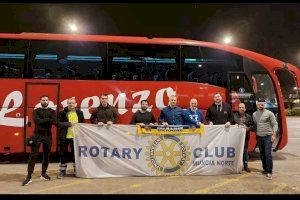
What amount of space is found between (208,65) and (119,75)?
2641 mm

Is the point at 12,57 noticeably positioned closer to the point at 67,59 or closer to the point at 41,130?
the point at 67,59

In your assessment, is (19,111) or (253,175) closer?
(253,175)

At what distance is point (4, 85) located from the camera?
35.0ft

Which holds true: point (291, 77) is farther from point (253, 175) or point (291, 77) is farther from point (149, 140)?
point (149, 140)

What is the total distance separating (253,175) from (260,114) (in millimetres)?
1432

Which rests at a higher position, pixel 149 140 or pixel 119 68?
pixel 119 68

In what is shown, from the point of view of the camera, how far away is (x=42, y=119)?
805 centimetres

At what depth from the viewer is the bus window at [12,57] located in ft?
35.2

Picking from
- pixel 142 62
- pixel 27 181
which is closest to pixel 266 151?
pixel 142 62

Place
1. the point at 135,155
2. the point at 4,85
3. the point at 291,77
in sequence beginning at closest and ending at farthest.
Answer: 1. the point at 135,155
2. the point at 4,85
3. the point at 291,77
